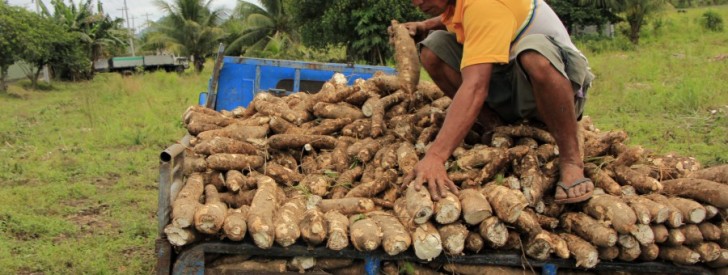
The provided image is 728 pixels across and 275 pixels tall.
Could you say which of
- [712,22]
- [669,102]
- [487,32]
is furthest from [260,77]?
[712,22]

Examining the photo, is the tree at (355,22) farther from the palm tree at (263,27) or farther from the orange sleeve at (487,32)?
the orange sleeve at (487,32)

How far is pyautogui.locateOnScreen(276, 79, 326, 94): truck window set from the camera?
20.5 ft

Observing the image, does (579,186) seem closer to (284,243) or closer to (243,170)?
(284,243)

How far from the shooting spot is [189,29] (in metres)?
33.8

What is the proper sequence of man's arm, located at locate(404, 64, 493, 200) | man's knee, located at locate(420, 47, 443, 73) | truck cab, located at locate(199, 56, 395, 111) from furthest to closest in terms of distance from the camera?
truck cab, located at locate(199, 56, 395, 111), man's knee, located at locate(420, 47, 443, 73), man's arm, located at locate(404, 64, 493, 200)

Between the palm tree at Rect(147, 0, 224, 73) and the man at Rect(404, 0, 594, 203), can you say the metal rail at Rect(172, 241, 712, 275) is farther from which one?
the palm tree at Rect(147, 0, 224, 73)

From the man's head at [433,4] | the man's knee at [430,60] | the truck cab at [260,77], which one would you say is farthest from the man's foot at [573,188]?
the truck cab at [260,77]

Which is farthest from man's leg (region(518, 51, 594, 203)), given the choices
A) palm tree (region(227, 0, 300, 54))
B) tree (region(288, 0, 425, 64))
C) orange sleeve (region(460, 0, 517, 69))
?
palm tree (region(227, 0, 300, 54))

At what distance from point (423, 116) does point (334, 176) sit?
756 millimetres

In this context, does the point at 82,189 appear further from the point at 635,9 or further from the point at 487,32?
the point at 635,9

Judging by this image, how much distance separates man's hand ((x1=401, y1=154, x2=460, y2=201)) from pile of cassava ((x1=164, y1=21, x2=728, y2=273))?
0.21ft

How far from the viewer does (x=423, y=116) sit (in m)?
3.67

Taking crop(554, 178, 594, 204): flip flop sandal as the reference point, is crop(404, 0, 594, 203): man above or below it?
above

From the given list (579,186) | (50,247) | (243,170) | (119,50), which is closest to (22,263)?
(50,247)
